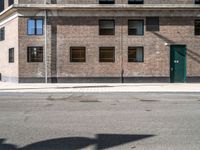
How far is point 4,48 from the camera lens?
37.7 metres

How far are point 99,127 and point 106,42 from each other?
2284 cm

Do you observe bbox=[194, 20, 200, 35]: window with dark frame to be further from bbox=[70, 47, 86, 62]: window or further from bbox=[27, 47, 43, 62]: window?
bbox=[27, 47, 43, 62]: window

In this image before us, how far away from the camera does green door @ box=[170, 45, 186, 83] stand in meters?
33.4

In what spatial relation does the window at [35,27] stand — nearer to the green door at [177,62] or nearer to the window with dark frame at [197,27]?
the green door at [177,62]

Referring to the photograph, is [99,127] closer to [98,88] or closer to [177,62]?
[98,88]

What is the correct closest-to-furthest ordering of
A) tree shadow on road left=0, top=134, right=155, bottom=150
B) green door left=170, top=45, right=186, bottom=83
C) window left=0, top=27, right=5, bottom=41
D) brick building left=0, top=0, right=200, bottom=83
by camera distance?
tree shadow on road left=0, top=134, right=155, bottom=150
brick building left=0, top=0, right=200, bottom=83
green door left=170, top=45, right=186, bottom=83
window left=0, top=27, right=5, bottom=41

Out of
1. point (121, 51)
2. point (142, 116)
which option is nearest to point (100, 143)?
point (142, 116)

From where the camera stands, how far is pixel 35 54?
33469mm

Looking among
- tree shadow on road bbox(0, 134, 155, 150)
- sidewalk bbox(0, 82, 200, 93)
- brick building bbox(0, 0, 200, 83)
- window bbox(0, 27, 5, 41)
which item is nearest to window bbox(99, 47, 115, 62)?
brick building bbox(0, 0, 200, 83)

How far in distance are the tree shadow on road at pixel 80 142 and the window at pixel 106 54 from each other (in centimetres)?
2380

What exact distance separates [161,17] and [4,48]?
14.5 m

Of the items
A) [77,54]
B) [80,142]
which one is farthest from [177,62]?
[80,142]

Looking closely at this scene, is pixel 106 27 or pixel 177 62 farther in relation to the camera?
pixel 177 62

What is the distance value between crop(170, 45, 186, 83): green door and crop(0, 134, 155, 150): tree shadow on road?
2452cm
